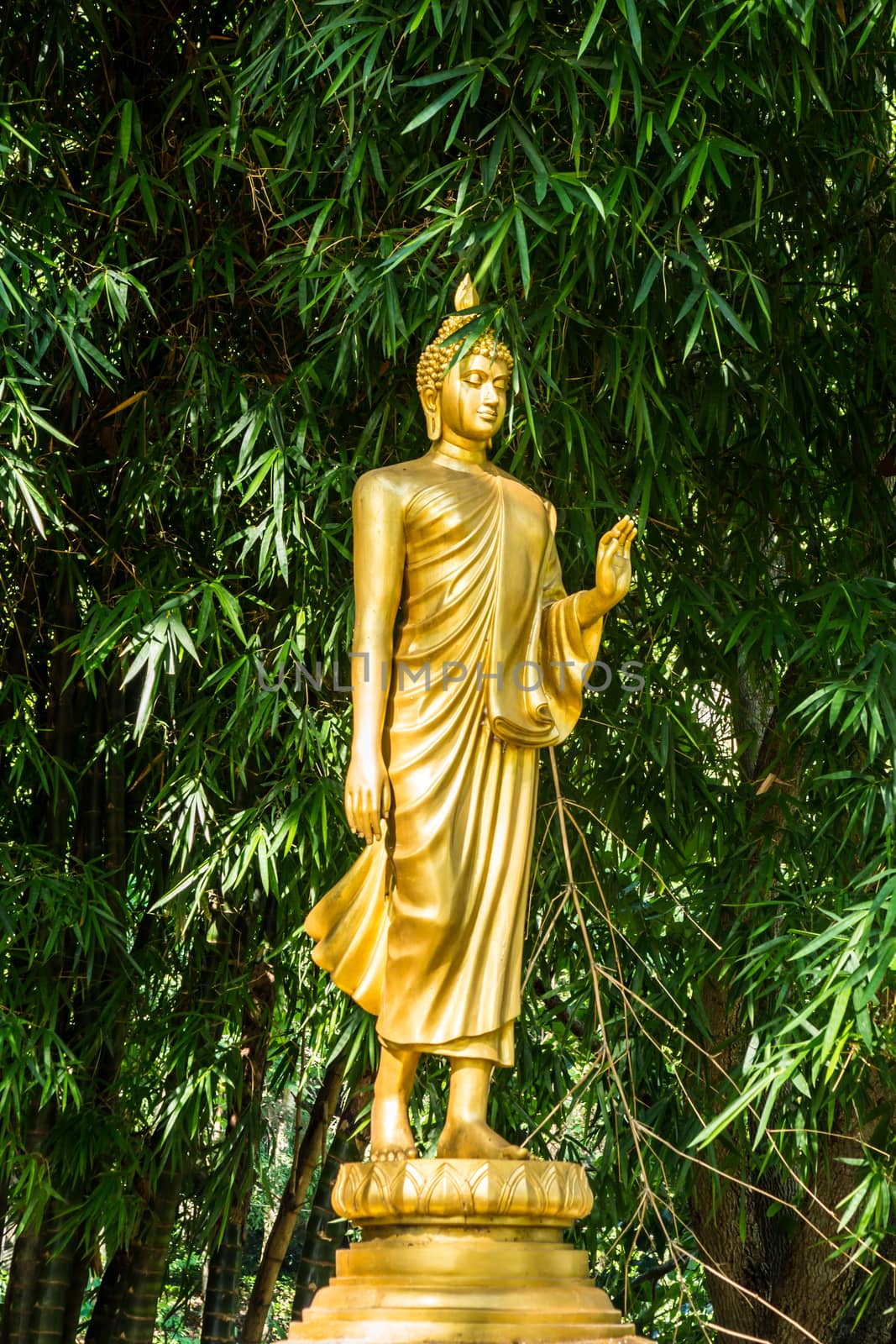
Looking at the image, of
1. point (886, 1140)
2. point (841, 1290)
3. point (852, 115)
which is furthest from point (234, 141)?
point (841, 1290)

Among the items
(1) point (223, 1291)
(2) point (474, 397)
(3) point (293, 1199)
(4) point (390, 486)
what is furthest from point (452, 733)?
(3) point (293, 1199)

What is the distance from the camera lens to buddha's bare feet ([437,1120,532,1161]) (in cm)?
322

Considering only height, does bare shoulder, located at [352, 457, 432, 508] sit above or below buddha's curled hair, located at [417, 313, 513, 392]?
below

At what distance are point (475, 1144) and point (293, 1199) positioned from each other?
10.2ft

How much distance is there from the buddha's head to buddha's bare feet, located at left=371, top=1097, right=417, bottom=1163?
1353mm

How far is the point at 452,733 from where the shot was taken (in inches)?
135

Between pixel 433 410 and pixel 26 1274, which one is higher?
pixel 433 410

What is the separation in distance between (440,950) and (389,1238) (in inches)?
20.8

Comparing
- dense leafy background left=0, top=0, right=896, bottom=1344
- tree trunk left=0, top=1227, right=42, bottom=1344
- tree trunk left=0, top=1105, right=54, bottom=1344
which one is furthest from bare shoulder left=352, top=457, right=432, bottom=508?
tree trunk left=0, top=1227, right=42, bottom=1344

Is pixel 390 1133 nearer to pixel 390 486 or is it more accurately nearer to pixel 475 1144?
pixel 475 1144

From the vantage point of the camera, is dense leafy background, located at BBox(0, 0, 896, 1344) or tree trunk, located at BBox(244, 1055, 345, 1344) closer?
dense leafy background, located at BBox(0, 0, 896, 1344)

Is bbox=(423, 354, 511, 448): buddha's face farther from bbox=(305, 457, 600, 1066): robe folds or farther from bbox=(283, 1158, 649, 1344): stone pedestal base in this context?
bbox=(283, 1158, 649, 1344): stone pedestal base

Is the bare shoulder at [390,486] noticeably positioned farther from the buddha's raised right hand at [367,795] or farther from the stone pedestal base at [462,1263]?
the stone pedestal base at [462,1263]

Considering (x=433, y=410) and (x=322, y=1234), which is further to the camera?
(x=322, y=1234)
